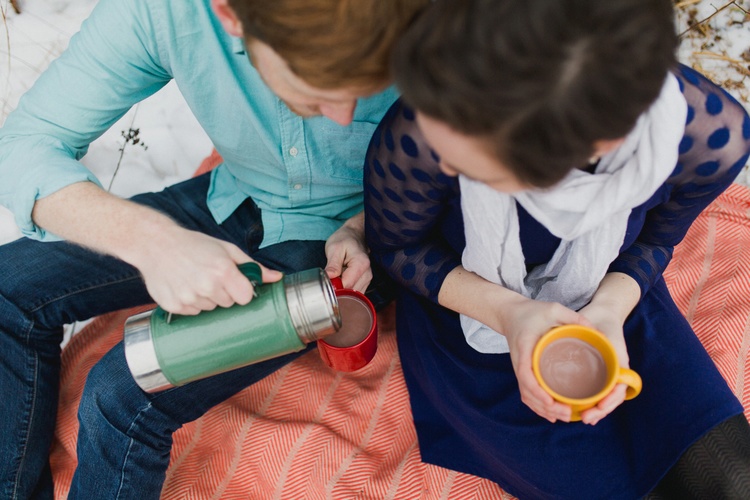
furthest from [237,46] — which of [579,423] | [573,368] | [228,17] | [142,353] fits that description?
[579,423]

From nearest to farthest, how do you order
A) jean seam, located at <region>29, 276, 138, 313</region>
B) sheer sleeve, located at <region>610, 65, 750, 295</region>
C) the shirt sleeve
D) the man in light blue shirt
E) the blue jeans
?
the man in light blue shirt, sheer sleeve, located at <region>610, 65, 750, 295</region>, the shirt sleeve, the blue jeans, jean seam, located at <region>29, 276, 138, 313</region>

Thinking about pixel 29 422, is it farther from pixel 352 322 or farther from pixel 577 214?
pixel 577 214

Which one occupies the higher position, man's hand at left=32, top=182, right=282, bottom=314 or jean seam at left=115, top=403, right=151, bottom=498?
man's hand at left=32, top=182, right=282, bottom=314

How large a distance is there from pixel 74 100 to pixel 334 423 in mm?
809

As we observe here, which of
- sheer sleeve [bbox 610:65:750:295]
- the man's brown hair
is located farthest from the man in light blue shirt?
sheer sleeve [bbox 610:65:750:295]

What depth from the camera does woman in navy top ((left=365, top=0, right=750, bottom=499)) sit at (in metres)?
0.65

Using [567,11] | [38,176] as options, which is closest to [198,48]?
[38,176]

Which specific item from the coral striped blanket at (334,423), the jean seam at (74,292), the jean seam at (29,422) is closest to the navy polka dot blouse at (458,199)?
the coral striped blanket at (334,423)

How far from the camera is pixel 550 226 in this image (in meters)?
0.97

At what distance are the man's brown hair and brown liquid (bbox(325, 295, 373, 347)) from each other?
0.45 m

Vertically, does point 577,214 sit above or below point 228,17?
below

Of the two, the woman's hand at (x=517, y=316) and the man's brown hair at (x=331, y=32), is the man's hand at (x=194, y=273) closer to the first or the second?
the man's brown hair at (x=331, y=32)

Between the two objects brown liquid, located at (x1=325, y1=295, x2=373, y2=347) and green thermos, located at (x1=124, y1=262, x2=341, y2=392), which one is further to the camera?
brown liquid, located at (x1=325, y1=295, x2=373, y2=347)

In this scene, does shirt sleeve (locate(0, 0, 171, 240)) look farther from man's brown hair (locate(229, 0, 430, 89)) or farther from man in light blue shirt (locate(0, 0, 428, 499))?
man's brown hair (locate(229, 0, 430, 89))
